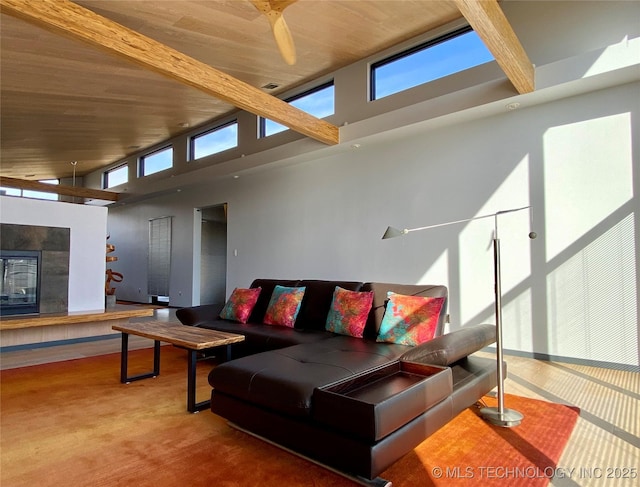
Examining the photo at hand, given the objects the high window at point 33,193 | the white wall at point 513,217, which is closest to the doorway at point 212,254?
the white wall at point 513,217

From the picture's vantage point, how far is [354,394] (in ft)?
6.43

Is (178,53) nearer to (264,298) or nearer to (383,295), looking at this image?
(264,298)

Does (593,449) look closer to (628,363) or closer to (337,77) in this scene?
(628,363)

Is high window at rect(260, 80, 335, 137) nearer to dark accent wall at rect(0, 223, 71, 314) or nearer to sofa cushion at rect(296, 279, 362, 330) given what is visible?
sofa cushion at rect(296, 279, 362, 330)

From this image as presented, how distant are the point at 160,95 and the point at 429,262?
4.80 metres

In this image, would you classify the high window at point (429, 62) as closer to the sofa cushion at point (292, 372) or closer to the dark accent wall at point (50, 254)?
the sofa cushion at point (292, 372)

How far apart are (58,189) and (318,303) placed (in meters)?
8.70

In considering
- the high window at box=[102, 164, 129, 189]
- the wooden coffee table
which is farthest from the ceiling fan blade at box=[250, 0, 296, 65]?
the high window at box=[102, 164, 129, 189]

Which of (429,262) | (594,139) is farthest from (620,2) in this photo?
(429,262)

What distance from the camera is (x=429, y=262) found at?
5078 mm

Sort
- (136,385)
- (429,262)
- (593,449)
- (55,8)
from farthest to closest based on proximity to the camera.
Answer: (429,262), (136,385), (55,8), (593,449)

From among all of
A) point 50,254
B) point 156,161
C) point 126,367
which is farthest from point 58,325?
point 156,161

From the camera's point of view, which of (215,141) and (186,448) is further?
(215,141)

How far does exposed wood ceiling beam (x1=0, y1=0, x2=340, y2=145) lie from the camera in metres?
2.84
